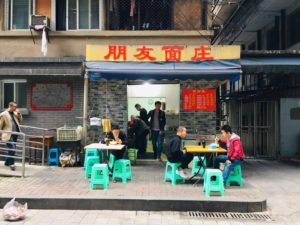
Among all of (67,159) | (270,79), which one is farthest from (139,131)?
(270,79)

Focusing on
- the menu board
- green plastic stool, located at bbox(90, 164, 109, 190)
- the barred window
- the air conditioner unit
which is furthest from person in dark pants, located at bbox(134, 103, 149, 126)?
green plastic stool, located at bbox(90, 164, 109, 190)

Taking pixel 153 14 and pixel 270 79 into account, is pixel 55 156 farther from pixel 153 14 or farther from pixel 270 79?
pixel 270 79

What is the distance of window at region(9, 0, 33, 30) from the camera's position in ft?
43.3

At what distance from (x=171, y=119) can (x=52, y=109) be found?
3.78 m

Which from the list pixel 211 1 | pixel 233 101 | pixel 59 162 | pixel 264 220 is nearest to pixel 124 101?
pixel 59 162

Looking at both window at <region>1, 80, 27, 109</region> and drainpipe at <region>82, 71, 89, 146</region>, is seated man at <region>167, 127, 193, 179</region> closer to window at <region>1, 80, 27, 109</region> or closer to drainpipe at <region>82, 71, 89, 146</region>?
drainpipe at <region>82, 71, 89, 146</region>

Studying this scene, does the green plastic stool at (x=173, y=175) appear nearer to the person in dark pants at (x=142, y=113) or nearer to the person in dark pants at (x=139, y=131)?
the person in dark pants at (x=139, y=131)

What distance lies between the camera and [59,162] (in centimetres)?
1191

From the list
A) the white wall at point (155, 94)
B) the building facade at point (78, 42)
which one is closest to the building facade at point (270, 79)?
the building facade at point (78, 42)

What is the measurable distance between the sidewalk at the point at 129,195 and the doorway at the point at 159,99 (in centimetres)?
336

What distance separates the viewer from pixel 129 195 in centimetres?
807

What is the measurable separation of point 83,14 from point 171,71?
14.1ft

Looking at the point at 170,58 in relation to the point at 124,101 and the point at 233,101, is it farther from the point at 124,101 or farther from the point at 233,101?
the point at 233,101

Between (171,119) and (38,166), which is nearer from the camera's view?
(38,166)
